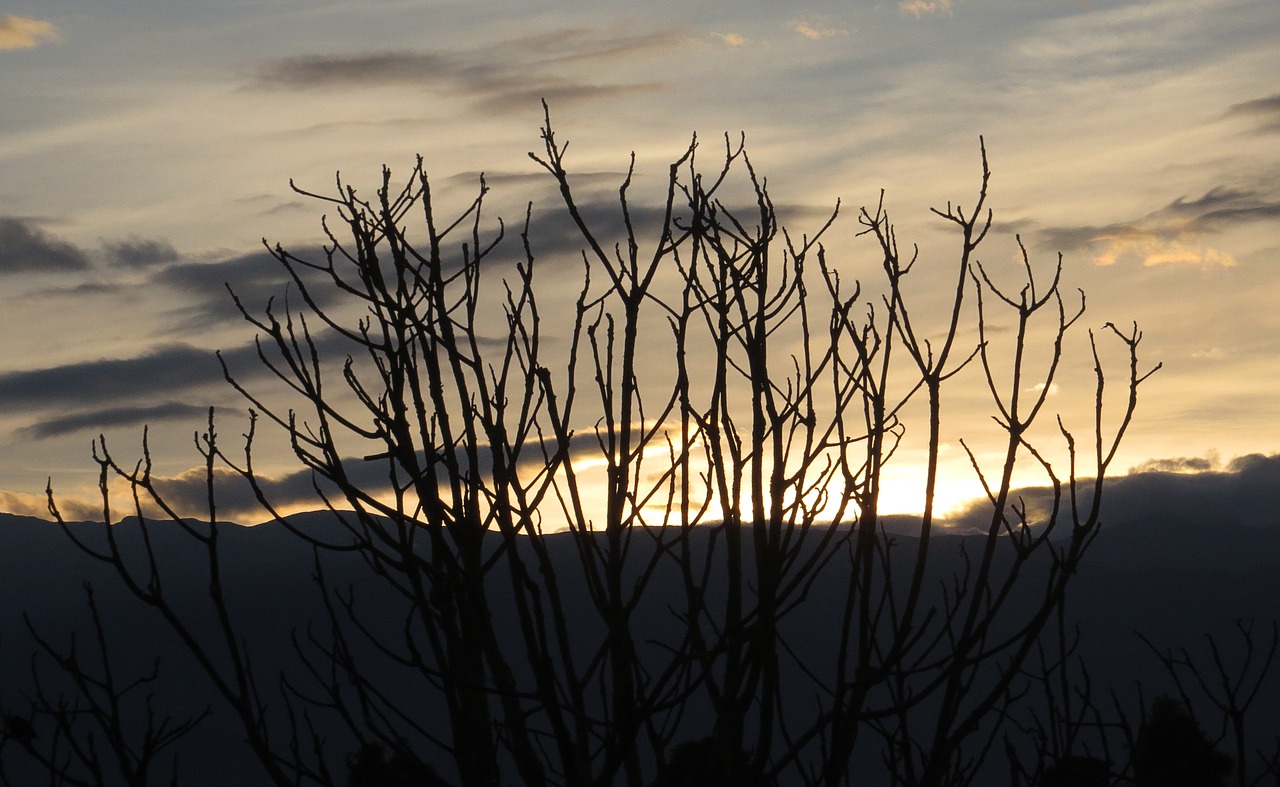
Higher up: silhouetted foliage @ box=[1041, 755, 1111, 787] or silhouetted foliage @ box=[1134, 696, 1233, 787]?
silhouetted foliage @ box=[1041, 755, 1111, 787]

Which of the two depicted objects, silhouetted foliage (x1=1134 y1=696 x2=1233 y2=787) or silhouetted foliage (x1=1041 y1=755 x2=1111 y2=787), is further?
silhouetted foliage (x1=1134 y1=696 x2=1233 y2=787)

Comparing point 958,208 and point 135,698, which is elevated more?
point 958,208

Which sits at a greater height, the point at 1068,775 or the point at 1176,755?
the point at 1068,775

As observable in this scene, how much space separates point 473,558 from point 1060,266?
2491mm

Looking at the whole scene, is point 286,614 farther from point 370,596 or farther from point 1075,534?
point 1075,534

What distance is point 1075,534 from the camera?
354 cm

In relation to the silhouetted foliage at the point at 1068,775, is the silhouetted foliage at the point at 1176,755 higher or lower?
lower

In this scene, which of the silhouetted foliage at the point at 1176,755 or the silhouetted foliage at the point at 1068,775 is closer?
the silhouetted foliage at the point at 1068,775

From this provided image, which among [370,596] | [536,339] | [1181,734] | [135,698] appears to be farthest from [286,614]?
[536,339]

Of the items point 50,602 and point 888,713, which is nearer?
point 888,713

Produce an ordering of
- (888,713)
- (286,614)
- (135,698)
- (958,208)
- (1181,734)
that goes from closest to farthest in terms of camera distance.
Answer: (888,713) < (958,208) < (1181,734) < (135,698) < (286,614)

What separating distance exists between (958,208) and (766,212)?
0.73m

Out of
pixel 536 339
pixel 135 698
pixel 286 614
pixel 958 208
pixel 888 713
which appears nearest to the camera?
pixel 888 713

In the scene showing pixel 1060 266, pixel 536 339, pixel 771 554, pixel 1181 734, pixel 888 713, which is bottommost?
pixel 1181 734
